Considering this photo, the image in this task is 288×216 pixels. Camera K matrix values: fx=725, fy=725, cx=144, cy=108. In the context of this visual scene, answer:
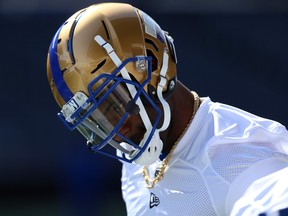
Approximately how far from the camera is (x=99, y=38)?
1.78 m

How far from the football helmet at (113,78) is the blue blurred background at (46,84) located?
2.20 metres

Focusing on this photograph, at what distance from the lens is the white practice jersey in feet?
5.49

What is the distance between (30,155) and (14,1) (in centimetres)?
87

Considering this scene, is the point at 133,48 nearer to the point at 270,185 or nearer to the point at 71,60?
the point at 71,60

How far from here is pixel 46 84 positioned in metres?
4.12

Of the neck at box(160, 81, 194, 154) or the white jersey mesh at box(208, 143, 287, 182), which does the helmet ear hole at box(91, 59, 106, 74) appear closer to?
the neck at box(160, 81, 194, 154)

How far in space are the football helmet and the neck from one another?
5 cm

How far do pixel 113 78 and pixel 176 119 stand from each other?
227mm

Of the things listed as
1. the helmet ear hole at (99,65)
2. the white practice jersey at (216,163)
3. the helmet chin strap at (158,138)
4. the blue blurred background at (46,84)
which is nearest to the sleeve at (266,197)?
the white practice jersey at (216,163)

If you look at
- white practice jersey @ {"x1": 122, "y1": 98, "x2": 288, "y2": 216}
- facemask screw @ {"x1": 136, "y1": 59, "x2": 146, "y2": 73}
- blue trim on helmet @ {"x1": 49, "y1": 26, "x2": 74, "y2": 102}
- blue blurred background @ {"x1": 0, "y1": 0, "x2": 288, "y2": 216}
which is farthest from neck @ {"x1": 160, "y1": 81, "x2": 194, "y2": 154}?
blue blurred background @ {"x1": 0, "y1": 0, "x2": 288, "y2": 216}

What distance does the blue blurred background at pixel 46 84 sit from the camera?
13.3 feet

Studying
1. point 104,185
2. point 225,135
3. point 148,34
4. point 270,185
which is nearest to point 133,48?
point 148,34

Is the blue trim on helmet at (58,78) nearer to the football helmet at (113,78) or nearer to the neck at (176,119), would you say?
the football helmet at (113,78)

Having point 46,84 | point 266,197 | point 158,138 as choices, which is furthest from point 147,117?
point 46,84
